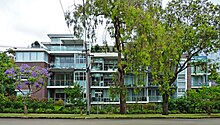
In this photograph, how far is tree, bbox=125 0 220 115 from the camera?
28.6 m

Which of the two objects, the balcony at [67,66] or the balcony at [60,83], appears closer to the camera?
the balcony at [67,66]

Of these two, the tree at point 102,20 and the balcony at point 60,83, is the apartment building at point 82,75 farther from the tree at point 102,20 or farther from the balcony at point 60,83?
the tree at point 102,20

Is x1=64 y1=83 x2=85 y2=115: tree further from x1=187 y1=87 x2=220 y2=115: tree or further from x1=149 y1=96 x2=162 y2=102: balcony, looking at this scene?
x1=149 y1=96 x2=162 y2=102: balcony

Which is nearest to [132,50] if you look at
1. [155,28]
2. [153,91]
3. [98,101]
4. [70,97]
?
[155,28]

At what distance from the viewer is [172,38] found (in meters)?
32.0

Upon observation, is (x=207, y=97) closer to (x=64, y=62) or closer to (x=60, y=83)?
(x=60, y=83)

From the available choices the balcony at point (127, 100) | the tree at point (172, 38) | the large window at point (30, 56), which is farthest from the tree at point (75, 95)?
the balcony at point (127, 100)

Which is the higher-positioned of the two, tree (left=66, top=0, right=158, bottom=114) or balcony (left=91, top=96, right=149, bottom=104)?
tree (left=66, top=0, right=158, bottom=114)

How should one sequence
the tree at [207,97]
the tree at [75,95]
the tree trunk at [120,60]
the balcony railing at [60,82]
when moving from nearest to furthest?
the tree trunk at [120,60]
the tree at [75,95]
the tree at [207,97]
the balcony railing at [60,82]

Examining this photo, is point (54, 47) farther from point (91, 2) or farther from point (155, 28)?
point (155, 28)

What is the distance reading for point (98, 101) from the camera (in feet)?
177

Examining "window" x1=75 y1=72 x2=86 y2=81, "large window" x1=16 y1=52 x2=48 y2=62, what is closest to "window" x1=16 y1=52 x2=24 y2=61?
"large window" x1=16 y1=52 x2=48 y2=62

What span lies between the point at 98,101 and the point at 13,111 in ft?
62.1

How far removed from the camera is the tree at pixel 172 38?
28.6 m
